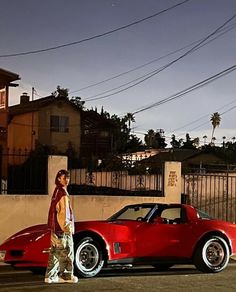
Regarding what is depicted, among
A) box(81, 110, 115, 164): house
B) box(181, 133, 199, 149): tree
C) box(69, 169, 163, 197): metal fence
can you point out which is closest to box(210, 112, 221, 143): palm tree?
box(181, 133, 199, 149): tree

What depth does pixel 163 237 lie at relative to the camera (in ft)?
36.4

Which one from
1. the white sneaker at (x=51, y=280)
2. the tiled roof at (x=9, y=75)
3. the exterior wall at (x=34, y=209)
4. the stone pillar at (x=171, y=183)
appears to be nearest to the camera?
the white sneaker at (x=51, y=280)

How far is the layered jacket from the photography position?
30.4 ft

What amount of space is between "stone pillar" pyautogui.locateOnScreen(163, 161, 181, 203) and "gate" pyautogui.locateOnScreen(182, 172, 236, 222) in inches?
98.3

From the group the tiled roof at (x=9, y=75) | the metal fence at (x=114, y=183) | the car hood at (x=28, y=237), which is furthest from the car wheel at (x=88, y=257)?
the tiled roof at (x=9, y=75)

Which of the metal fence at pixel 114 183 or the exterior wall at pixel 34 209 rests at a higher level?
the metal fence at pixel 114 183

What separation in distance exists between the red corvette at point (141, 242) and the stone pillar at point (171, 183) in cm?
461

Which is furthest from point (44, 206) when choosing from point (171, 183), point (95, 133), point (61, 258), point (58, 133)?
point (95, 133)

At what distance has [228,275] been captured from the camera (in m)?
11.0

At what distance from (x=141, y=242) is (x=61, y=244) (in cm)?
203

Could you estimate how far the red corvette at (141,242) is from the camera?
10031 millimetres

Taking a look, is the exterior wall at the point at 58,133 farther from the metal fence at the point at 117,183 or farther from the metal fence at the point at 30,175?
the metal fence at the point at 30,175

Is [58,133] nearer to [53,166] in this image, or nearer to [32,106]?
[32,106]

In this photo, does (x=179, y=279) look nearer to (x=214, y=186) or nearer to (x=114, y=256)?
(x=114, y=256)
